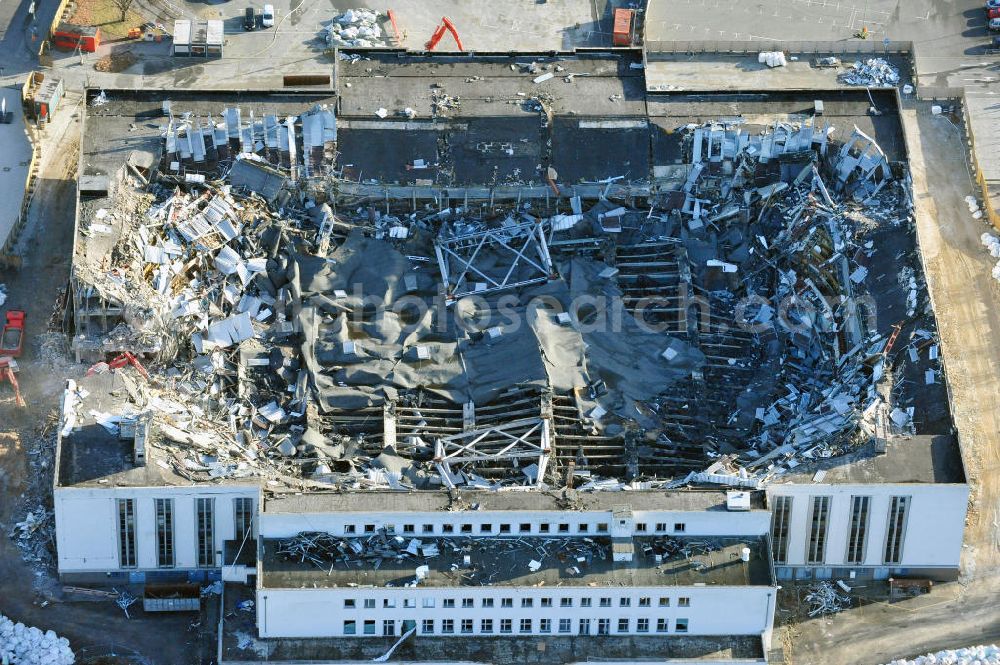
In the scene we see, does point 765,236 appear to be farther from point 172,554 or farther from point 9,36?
point 9,36

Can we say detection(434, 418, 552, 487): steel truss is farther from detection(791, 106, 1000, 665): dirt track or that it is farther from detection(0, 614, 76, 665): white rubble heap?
detection(0, 614, 76, 665): white rubble heap

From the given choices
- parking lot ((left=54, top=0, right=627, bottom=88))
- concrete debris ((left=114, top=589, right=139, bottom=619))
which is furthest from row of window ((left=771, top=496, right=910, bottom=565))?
parking lot ((left=54, top=0, right=627, bottom=88))

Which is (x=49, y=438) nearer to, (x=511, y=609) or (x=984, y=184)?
(x=511, y=609)

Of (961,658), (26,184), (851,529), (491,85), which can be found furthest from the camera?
(26,184)

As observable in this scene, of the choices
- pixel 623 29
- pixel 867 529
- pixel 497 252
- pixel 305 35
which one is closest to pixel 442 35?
pixel 305 35

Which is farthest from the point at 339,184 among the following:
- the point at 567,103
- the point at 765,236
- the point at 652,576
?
the point at 652,576

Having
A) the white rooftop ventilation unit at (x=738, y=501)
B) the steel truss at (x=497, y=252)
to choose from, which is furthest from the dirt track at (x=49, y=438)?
the white rooftop ventilation unit at (x=738, y=501)
